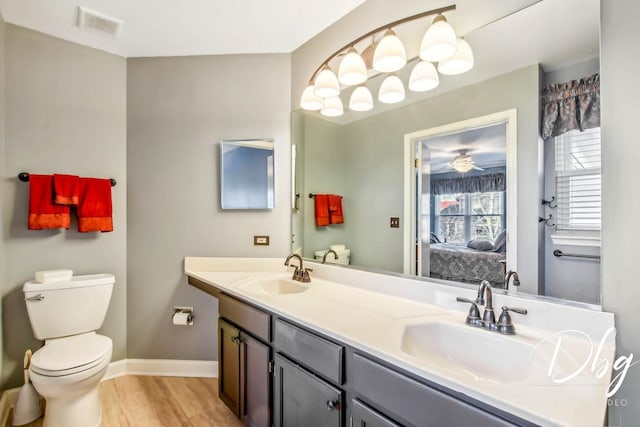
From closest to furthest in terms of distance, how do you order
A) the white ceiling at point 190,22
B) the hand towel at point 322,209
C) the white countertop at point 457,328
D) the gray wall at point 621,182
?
the white countertop at point 457,328 → the gray wall at point 621,182 → the white ceiling at point 190,22 → the hand towel at point 322,209

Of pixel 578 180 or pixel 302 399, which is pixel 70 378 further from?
pixel 578 180

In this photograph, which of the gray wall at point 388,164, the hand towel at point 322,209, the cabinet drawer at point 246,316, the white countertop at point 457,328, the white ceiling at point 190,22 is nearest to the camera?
the white countertop at point 457,328

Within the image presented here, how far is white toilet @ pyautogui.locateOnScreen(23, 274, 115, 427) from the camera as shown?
1604 mm

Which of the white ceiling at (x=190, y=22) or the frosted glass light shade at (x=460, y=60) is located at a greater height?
the white ceiling at (x=190, y=22)

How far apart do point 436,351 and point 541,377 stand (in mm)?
401

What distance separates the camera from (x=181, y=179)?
2.37 m

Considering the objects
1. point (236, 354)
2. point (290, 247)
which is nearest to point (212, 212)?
point (290, 247)

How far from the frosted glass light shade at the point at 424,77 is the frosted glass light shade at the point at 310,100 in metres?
0.66

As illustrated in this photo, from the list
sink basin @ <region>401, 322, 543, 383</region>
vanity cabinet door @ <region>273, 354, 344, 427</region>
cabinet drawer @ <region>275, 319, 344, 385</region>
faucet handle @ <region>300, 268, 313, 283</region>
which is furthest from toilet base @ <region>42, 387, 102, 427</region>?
sink basin @ <region>401, 322, 543, 383</region>

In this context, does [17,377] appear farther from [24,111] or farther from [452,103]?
[452,103]

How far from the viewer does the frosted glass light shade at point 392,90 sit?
1.65 meters

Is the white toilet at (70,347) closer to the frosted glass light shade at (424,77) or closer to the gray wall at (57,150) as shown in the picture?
the gray wall at (57,150)

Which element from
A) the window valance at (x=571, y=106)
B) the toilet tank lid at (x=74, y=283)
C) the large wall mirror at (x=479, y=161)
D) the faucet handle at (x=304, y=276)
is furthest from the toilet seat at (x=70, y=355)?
the window valance at (x=571, y=106)

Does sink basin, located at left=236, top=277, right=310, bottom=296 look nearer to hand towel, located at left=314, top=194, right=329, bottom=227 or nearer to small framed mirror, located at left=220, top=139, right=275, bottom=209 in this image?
hand towel, located at left=314, top=194, right=329, bottom=227
